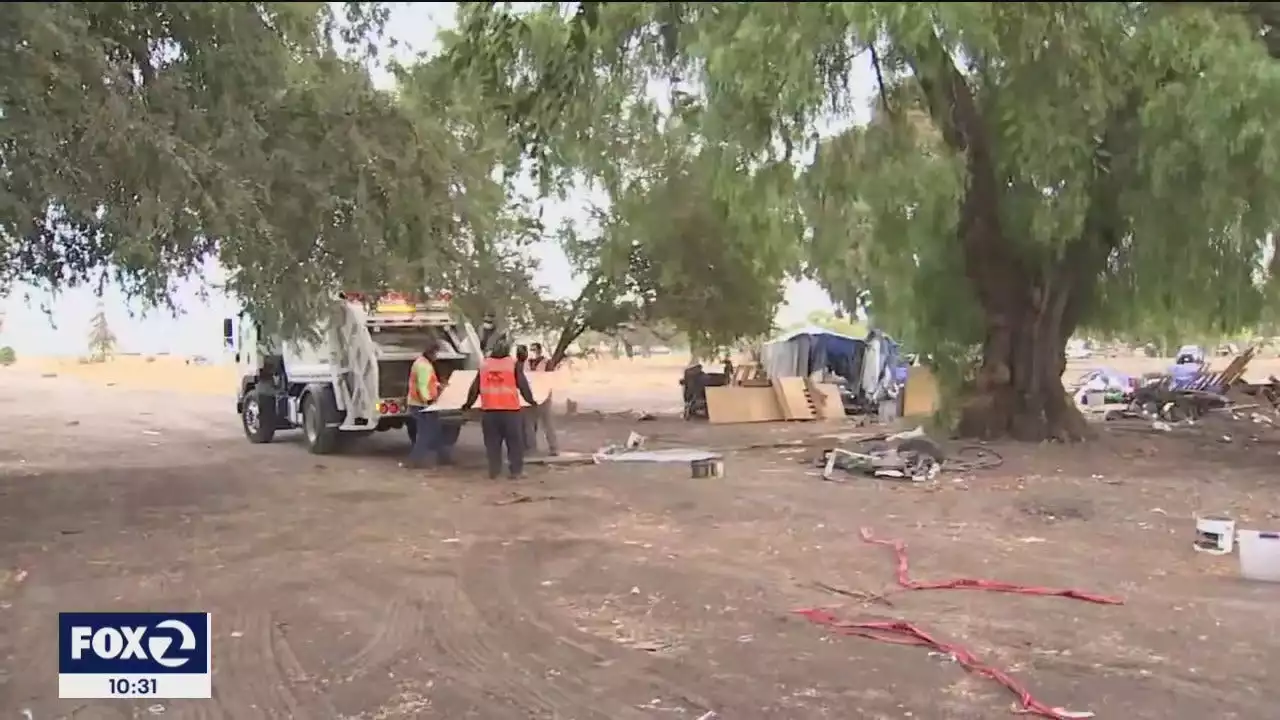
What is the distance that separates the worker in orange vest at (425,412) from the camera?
53.2 feet

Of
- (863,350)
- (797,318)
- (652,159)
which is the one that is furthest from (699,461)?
(797,318)

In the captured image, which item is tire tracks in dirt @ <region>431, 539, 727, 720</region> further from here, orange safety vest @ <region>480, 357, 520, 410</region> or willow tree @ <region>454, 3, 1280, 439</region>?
orange safety vest @ <region>480, 357, 520, 410</region>

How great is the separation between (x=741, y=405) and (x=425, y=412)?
36.9 feet

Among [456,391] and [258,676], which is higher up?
[456,391]

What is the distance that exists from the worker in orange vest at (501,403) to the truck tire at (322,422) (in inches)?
160

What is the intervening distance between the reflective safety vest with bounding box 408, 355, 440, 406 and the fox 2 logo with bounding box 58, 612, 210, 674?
396 inches

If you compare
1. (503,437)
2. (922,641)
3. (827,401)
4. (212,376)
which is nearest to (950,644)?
(922,641)

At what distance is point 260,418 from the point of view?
808 inches

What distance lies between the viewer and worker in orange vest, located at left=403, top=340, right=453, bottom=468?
1620 cm

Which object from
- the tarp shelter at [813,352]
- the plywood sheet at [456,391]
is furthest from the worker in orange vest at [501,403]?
the tarp shelter at [813,352]

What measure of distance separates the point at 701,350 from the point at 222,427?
38.8 feet

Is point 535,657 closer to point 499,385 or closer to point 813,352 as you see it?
point 499,385

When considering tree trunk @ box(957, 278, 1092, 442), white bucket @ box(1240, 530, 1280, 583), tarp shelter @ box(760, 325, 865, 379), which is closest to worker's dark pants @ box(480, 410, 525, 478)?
tree trunk @ box(957, 278, 1092, 442)

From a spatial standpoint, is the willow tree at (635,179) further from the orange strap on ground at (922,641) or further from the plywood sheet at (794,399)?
the orange strap on ground at (922,641)
